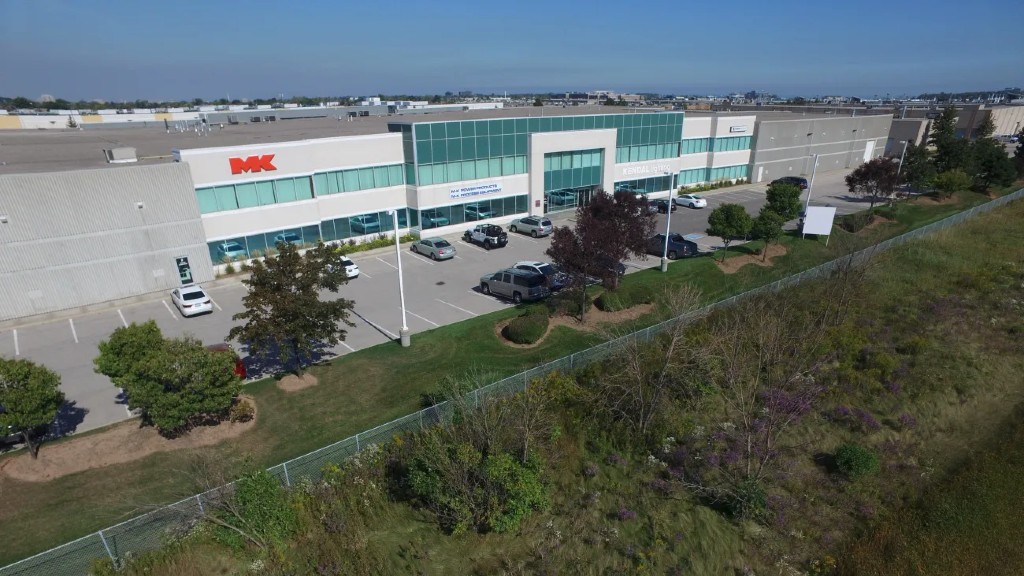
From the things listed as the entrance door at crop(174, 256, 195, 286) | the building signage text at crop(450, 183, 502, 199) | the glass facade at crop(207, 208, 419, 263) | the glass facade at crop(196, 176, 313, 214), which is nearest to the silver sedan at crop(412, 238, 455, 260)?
the glass facade at crop(207, 208, 419, 263)

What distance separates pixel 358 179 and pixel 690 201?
100 feet

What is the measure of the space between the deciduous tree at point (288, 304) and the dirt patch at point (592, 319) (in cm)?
808

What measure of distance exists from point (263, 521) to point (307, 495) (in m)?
1.41

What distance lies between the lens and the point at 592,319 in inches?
1028

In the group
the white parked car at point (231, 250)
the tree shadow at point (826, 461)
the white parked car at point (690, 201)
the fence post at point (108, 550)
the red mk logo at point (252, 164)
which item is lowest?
the tree shadow at point (826, 461)

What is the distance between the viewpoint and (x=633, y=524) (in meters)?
14.5

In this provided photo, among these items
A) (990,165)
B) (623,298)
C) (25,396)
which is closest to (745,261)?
(623,298)

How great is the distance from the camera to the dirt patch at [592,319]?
25281 mm

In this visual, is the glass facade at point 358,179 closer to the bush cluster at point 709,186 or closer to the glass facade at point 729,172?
the bush cluster at point 709,186

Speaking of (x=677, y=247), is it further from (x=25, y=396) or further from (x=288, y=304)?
(x=25, y=396)

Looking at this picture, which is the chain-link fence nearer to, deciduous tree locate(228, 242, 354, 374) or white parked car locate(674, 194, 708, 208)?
deciduous tree locate(228, 242, 354, 374)

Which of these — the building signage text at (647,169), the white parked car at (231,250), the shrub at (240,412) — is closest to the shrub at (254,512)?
the shrub at (240,412)

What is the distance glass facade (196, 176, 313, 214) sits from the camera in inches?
1233

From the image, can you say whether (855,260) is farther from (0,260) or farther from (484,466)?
(0,260)
